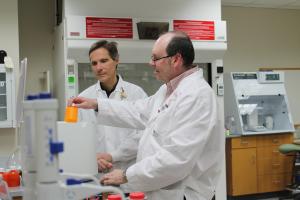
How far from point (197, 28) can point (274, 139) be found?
2.09 meters

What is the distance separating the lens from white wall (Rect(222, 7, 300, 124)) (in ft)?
19.2

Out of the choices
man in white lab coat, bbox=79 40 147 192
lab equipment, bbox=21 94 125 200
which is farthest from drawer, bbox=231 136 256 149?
lab equipment, bbox=21 94 125 200

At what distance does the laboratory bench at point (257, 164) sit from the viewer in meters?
4.96

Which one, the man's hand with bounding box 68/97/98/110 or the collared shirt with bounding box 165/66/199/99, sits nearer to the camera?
the collared shirt with bounding box 165/66/199/99

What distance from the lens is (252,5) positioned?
229 inches

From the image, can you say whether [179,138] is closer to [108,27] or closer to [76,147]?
[76,147]

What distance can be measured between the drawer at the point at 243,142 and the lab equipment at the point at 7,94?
2674 mm

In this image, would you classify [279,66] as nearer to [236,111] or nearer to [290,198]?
[236,111]

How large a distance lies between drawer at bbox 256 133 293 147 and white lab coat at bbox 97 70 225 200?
354 centimetres

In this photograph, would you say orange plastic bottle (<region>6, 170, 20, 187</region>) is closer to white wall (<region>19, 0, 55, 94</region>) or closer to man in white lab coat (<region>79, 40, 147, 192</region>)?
man in white lab coat (<region>79, 40, 147, 192</region>)

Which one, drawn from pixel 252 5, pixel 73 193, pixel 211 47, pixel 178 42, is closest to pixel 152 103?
pixel 178 42

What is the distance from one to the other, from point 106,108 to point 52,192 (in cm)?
115

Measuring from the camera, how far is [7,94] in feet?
11.8

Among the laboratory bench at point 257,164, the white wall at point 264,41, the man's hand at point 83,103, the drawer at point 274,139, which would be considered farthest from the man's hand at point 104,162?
the white wall at point 264,41
